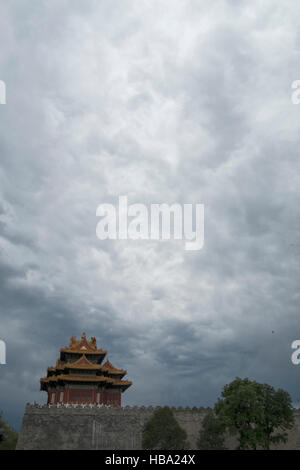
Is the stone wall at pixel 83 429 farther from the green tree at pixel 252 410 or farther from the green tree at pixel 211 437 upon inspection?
the green tree at pixel 252 410

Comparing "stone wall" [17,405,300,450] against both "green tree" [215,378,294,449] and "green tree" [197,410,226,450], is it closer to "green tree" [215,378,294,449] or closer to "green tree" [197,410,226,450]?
"green tree" [197,410,226,450]

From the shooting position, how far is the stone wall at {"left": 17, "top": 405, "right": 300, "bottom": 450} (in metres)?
43.3

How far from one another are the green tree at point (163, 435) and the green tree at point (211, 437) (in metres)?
2.49

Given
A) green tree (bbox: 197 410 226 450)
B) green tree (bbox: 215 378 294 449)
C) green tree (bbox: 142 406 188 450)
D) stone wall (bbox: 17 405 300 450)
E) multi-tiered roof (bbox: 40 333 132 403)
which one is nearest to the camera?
green tree (bbox: 215 378 294 449)

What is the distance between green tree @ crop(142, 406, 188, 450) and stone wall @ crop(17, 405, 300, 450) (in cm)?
165

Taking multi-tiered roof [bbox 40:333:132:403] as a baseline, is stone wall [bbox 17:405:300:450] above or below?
below

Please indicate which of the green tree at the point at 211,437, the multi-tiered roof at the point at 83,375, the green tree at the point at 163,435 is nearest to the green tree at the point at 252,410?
the green tree at the point at 211,437

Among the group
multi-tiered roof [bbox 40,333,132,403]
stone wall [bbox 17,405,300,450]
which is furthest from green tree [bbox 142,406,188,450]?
multi-tiered roof [bbox 40,333,132,403]

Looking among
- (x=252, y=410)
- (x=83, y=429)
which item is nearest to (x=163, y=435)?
(x=83, y=429)

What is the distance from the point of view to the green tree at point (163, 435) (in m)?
42.4

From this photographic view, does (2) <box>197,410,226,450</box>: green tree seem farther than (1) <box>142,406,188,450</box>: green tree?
Yes
